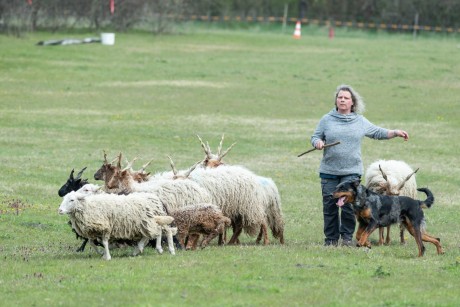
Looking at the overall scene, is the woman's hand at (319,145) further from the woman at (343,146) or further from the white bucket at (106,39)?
the white bucket at (106,39)

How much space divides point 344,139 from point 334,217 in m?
1.06

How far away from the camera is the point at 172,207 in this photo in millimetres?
13961

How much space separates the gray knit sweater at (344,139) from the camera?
13961 millimetres

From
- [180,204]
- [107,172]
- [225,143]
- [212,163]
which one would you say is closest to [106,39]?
[225,143]

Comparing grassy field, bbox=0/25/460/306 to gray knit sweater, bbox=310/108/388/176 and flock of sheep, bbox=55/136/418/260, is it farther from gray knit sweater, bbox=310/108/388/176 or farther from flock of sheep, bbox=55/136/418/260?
gray knit sweater, bbox=310/108/388/176

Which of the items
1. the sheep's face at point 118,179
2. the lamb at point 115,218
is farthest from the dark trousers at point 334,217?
the sheep's face at point 118,179

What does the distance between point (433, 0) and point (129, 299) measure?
67310 millimetres

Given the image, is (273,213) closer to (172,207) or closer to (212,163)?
(212,163)

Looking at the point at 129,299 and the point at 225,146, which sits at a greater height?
the point at 129,299

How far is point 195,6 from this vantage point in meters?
Result: 78.8

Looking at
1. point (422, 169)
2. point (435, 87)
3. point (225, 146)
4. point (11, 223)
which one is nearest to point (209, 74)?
point (435, 87)

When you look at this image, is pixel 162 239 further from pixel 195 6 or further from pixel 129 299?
pixel 195 6

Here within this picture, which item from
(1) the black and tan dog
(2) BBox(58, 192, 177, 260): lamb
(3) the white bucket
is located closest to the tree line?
(3) the white bucket

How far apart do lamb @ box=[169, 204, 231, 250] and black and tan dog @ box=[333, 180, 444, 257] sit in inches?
58.6
